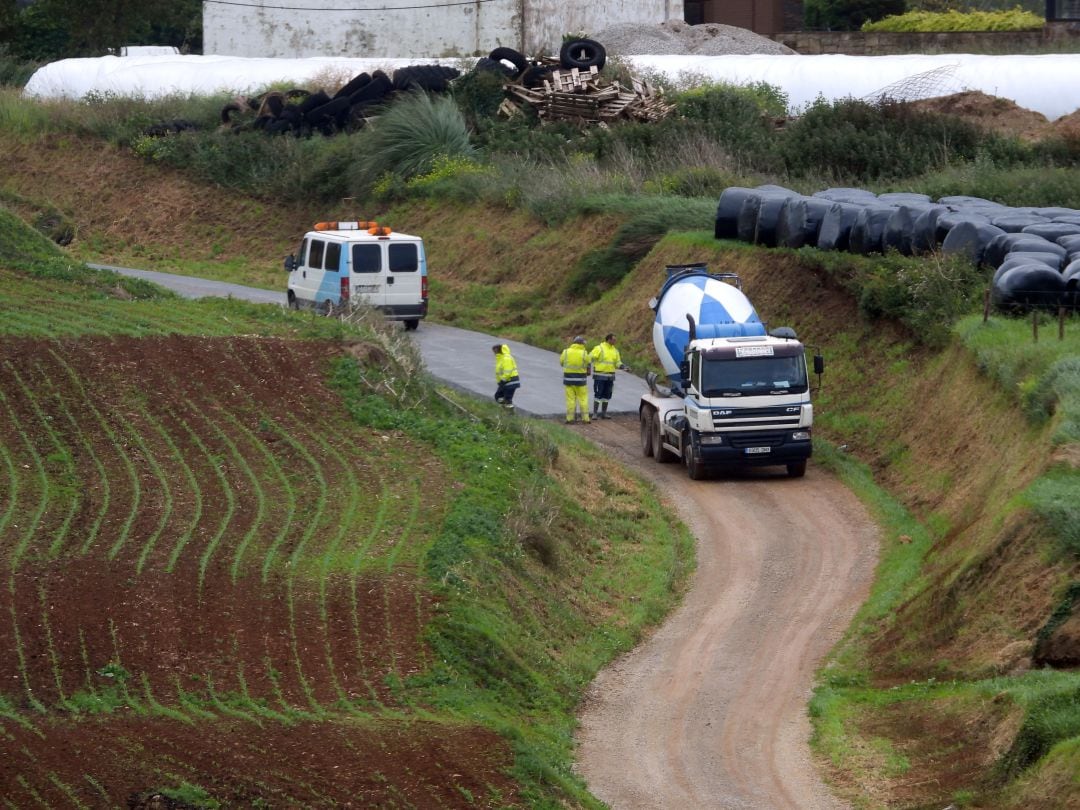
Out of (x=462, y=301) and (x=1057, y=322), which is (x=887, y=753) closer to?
(x=1057, y=322)

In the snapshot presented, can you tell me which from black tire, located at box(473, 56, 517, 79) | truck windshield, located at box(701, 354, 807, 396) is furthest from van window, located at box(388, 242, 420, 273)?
black tire, located at box(473, 56, 517, 79)

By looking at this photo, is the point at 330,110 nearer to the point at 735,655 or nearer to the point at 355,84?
the point at 355,84

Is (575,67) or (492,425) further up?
(575,67)

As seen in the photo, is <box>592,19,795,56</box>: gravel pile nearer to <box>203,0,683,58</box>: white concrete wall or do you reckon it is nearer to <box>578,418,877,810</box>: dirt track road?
<box>203,0,683,58</box>: white concrete wall

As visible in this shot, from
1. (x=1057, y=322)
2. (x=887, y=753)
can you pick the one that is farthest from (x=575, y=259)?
(x=887, y=753)

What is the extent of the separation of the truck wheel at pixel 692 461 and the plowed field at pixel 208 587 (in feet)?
18.0

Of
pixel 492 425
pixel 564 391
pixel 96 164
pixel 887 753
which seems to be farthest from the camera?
pixel 96 164

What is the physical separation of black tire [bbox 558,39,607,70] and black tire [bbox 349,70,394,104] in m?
6.04

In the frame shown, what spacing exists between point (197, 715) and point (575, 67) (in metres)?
39.3

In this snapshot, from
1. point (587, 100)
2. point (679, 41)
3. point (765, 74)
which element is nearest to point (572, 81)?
point (587, 100)

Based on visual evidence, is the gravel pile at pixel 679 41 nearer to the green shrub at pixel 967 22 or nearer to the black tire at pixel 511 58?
the black tire at pixel 511 58

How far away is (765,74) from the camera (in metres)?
50.1

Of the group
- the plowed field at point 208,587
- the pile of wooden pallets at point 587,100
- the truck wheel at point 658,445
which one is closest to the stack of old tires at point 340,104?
the pile of wooden pallets at point 587,100

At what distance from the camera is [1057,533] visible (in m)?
16.4
